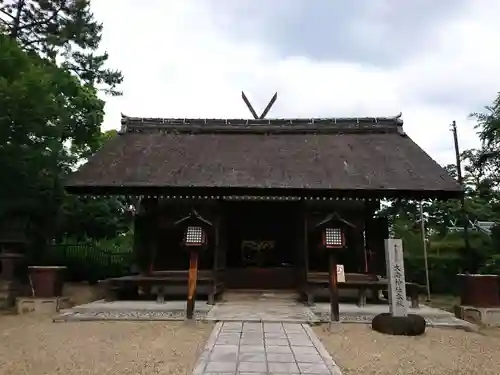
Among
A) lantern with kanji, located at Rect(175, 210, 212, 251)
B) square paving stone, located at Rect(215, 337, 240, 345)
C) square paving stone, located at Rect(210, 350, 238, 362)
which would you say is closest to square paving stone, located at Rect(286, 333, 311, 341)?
square paving stone, located at Rect(215, 337, 240, 345)

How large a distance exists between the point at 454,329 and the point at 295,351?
392 centimetres

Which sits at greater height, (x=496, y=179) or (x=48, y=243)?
(x=496, y=179)

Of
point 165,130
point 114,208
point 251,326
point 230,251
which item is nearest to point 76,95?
point 165,130

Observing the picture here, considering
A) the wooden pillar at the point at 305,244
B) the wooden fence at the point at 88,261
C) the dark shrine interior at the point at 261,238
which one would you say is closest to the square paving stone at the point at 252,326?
the wooden pillar at the point at 305,244

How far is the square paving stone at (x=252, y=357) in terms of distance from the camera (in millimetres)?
5262

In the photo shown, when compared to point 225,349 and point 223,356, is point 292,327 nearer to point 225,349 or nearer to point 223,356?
point 225,349

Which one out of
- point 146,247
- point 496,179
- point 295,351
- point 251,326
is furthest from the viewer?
point 496,179

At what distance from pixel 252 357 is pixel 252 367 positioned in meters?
0.46

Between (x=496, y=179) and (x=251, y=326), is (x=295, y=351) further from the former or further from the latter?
(x=496, y=179)

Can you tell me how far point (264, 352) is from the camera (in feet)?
18.6

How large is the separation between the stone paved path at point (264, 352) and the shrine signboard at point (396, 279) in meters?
1.62

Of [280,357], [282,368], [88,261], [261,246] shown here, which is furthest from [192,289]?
[88,261]

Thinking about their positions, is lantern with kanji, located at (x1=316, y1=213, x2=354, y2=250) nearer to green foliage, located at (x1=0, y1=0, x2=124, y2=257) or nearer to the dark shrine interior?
the dark shrine interior

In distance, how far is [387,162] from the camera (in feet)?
39.7
